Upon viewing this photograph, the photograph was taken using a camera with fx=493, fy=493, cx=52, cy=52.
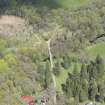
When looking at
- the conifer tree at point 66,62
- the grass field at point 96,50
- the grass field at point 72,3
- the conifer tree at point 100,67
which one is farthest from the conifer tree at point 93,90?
the grass field at point 72,3

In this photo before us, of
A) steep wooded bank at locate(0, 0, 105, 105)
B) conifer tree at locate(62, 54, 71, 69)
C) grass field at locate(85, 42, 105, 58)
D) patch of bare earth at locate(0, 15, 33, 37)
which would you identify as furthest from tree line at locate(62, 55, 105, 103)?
patch of bare earth at locate(0, 15, 33, 37)

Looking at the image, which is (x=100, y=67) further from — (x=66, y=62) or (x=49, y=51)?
(x=49, y=51)

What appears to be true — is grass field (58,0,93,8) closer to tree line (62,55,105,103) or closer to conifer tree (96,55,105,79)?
conifer tree (96,55,105,79)

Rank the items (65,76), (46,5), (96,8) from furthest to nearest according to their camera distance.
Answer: (46,5) → (96,8) → (65,76)

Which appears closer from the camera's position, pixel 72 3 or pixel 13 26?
pixel 13 26

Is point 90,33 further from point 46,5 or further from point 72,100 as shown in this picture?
point 72,100

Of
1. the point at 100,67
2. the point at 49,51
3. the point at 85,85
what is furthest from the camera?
the point at 49,51

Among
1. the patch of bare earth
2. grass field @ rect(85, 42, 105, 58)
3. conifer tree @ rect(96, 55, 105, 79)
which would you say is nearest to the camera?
conifer tree @ rect(96, 55, 105, 79)

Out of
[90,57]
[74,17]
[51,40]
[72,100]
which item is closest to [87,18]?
[74,17]

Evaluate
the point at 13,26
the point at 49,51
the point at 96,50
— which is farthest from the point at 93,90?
the point at 13,26

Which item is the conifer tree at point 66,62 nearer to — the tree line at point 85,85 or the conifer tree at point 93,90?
the tree line at point 85,85

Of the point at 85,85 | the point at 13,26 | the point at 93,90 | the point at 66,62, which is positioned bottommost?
the point at 93,90
